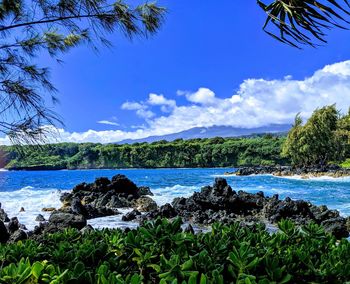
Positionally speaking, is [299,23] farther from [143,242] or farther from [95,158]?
[95,158]

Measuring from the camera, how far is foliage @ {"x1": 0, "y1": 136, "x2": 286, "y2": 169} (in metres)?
86.8

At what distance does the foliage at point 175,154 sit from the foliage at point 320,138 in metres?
28.9

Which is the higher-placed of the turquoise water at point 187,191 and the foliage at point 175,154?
the foliage at point 175,154

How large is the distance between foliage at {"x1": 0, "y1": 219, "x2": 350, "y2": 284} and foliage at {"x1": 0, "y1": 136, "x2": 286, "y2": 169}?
3066 inches

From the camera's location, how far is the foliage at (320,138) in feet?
168

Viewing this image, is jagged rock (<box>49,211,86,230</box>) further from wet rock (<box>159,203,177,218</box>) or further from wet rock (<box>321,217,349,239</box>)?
wet rock (<box>321,217,349,239</box>)

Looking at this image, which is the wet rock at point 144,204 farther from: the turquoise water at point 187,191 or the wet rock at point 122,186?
the wet rock at point 122,186

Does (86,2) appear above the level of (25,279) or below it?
above

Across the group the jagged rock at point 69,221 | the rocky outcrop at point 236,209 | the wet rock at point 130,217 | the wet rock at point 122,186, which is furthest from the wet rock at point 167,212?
the wet rock at point 122,186

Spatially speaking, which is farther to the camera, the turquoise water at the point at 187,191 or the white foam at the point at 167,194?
the white foam at the point at 167,194

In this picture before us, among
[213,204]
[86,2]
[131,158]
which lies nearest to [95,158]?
[131,158]

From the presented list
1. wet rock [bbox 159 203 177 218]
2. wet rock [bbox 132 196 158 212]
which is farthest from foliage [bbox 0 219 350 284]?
wet rock [bbox 132 196 158 212]

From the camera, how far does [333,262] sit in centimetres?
251

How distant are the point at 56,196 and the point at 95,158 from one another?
9044 centimetres
